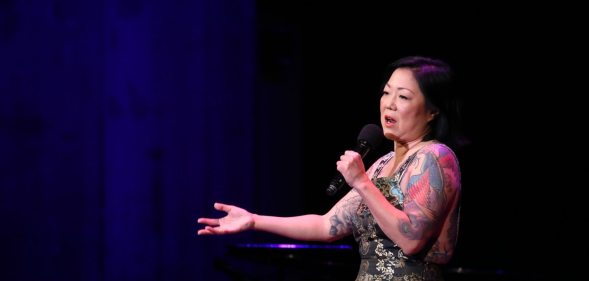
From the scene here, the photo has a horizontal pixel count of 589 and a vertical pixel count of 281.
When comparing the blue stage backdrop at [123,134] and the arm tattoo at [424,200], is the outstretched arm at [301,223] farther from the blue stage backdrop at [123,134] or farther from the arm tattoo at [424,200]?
the blue stage backdrop at [123,134]

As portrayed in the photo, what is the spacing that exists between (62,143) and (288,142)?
173 centimetres

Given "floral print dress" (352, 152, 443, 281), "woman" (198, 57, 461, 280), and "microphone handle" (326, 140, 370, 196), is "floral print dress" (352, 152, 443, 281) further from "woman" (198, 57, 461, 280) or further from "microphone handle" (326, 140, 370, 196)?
"microphone handle" (326, 140, 370, 196)

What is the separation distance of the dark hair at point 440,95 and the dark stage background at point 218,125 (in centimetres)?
Answer: 129

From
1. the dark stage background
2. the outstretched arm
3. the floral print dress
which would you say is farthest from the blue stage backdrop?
the floral print dress

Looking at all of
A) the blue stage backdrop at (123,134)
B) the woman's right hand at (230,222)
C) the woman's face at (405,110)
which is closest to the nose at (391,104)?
the woman's face at (405,110)

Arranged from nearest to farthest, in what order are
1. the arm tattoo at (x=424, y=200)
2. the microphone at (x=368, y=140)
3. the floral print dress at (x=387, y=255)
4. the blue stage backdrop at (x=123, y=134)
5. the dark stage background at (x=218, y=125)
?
the arm tattoo at (x=424, y=200) → the floral print dress at (x=387, y=255) → the microphone at (x=368, y=140) → the dark stage background at (x=218, y=125) → the blue stage backdrop at (x=123, y=134)

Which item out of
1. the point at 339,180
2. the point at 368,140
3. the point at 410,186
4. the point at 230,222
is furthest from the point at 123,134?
the point at 410,186

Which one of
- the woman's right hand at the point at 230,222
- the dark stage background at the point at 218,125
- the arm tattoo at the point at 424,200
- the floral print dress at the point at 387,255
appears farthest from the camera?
the dark stage background at the point at 218,125

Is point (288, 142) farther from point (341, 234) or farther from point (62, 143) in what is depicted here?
point (341, 234)

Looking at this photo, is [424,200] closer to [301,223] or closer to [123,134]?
[301,223]

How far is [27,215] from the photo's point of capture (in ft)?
12.7

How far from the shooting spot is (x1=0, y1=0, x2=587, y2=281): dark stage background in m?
3.75

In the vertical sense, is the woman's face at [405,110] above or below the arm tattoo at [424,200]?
above

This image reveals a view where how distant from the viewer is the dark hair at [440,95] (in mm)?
2275
